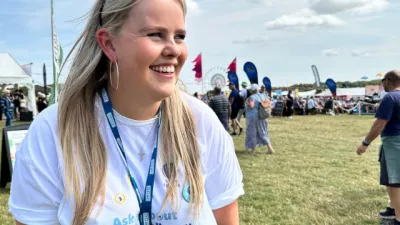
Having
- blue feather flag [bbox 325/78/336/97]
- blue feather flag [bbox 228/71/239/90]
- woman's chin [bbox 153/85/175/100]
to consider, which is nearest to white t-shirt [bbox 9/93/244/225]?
woman's chin [bbox 153/85/175/100]

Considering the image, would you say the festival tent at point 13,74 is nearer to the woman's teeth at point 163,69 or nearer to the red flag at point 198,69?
the red flag at point 198,69

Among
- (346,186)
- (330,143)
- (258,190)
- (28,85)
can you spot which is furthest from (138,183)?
(28,85)

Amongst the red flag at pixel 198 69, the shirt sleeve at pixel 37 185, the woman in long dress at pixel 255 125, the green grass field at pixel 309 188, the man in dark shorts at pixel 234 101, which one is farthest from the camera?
the red flag at pixel 198 69

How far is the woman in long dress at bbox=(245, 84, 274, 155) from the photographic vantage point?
31.1ft

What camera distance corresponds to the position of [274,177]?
7.11 metres

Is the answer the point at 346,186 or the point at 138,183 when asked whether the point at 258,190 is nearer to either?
the point at 346,186

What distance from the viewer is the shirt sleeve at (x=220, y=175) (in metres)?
1.49

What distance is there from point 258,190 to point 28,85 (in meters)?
16.3

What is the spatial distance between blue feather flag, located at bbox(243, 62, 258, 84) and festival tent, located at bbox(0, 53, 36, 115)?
1039 centimetres

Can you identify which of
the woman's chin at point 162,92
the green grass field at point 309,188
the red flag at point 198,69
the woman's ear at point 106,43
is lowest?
the green grass field at point 309,188

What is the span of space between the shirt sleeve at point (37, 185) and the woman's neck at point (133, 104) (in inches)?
10.8

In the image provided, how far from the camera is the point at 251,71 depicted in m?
17.4

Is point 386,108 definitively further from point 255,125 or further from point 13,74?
point 13,74

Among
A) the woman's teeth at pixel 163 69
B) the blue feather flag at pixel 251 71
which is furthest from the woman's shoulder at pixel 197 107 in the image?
the blue feather flag at pixel 251 71
